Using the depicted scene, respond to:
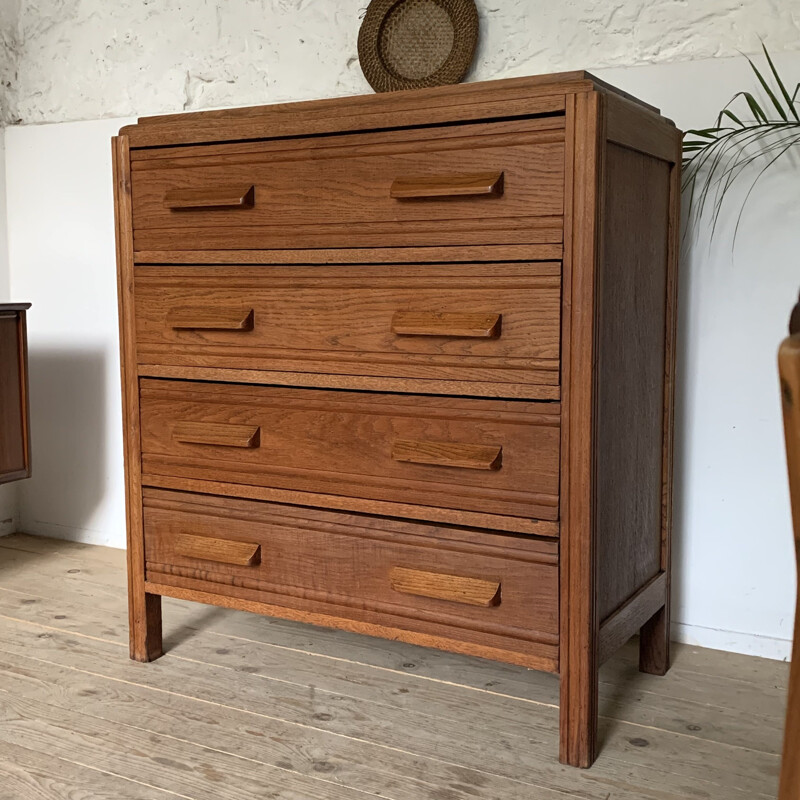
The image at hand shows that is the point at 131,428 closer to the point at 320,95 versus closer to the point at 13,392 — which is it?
the point at 13,392

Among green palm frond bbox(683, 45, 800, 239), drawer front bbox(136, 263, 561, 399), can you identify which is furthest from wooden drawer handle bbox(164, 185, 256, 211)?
green palm frond bbox(683, 45, 800, 239)

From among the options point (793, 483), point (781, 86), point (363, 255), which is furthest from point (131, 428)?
point (793, 483)

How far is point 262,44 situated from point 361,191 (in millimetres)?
1068

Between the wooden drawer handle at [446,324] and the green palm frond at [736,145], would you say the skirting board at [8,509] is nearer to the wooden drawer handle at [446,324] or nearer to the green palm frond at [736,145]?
the wooden drawer handle at [446,324]

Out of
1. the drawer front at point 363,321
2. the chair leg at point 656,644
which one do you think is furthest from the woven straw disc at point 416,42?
the chair leg at point 656,644

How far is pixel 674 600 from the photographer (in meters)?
2.09

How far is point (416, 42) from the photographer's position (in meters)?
2.16

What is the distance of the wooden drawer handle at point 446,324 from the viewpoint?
150 cm

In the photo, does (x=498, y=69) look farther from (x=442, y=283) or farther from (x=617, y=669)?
(x=617, y=669)

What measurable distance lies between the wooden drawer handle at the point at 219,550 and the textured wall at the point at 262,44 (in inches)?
46.6

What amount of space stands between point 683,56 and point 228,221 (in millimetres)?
1012

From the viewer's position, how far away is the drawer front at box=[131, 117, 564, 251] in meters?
1.47

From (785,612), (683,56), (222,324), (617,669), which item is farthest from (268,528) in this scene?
(683,56)

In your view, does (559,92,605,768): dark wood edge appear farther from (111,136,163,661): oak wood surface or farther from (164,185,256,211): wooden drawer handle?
(111,136,163,661): oak wood surface
